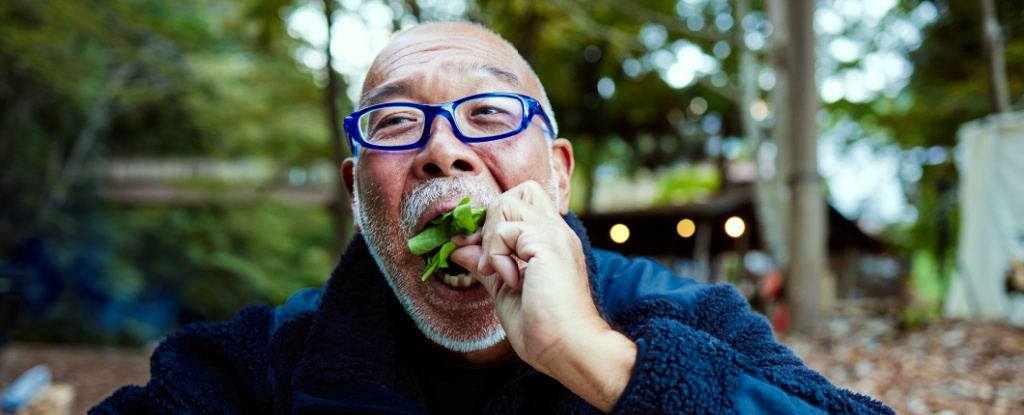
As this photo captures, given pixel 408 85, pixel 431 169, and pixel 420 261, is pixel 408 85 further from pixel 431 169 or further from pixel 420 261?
pixel 420 261

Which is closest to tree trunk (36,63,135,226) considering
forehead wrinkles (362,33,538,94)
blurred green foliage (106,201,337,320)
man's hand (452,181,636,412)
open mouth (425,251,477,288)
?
blurred green foliage (106,201,337,320)

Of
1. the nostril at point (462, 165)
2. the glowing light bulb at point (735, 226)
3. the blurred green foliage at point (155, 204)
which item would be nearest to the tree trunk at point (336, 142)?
the blurred green foliage at point (155, 204)

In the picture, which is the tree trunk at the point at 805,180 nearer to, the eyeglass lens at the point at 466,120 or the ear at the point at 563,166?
the ear at the point at 563,166

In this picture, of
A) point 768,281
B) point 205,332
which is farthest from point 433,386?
point 768,281

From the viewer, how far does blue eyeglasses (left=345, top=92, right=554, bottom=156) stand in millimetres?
1780

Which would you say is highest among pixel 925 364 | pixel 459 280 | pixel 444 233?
pixel 444 233

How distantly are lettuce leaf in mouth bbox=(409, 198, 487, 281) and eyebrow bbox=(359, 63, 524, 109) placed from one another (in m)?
0.44

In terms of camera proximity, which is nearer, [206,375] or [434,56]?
[206,375]

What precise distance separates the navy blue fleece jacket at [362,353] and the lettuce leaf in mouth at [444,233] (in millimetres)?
382

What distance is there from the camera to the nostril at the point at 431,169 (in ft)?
5.78

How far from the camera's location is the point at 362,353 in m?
1.85

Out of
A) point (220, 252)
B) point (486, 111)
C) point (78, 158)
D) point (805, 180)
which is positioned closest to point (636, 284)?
point (486, 111)

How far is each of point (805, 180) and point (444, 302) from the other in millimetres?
6973

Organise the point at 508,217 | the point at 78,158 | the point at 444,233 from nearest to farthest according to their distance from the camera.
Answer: the point at 508,217, the point at 444,233, the point at 78,158
